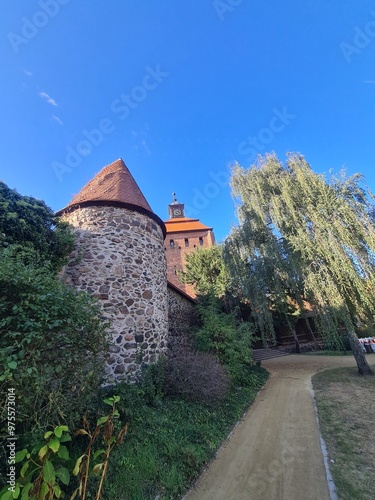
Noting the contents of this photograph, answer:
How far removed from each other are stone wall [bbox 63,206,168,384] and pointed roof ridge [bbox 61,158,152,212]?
1.21ft

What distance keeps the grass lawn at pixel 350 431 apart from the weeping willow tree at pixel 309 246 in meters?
1.53

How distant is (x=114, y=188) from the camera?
7.03m

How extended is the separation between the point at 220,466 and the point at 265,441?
1204 mm

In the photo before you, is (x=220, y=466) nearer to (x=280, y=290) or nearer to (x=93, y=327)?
(x=93, y=327)

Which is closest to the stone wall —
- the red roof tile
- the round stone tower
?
the round stone tower

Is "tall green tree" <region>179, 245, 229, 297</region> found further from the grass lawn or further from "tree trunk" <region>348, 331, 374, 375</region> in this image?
the grass lawn

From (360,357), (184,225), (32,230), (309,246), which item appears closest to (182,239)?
(184,225)

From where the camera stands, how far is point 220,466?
361 centimetres

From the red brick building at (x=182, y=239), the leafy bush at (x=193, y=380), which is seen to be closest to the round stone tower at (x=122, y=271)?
the leafy bush at (x=193, y=380)

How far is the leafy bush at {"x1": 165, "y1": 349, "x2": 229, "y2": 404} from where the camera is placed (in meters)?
5.18

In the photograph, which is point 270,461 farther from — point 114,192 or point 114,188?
point 114,188

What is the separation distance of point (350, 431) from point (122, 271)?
5.85 metres

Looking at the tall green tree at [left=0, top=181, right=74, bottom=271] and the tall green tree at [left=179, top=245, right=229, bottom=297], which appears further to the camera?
the tall green tree at [left=179, top=245, right=229, bottom=297]

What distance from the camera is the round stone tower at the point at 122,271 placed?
5227mm
